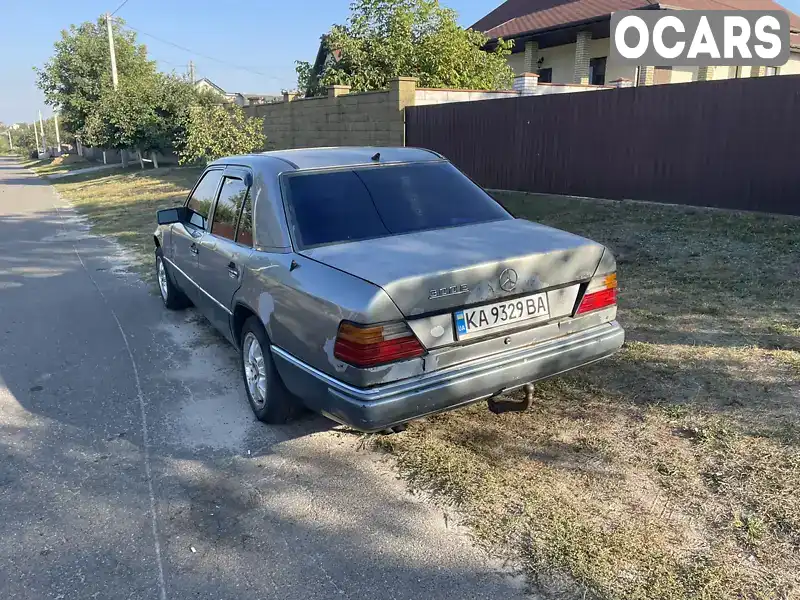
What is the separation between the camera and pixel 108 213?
1586 centimetres

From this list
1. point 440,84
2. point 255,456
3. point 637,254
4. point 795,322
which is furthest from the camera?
point 440,84

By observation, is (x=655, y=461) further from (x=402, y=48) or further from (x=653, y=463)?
(x=402, y=48)

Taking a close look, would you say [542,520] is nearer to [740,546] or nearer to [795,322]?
[740,546]

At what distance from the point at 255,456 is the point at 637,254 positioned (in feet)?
18.0

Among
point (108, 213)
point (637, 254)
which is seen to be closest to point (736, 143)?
point (637, 254)

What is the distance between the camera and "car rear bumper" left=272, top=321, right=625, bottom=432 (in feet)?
9.27

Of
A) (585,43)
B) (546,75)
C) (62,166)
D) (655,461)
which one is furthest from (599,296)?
(62,166)

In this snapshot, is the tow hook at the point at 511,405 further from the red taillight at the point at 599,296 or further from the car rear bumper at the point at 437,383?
the red taillight at the point at 599,296

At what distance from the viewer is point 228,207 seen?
432 cm

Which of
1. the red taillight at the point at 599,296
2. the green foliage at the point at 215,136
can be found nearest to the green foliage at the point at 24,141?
the green foliage at the point at 215,136

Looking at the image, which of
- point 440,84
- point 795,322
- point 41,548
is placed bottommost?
point 41,548

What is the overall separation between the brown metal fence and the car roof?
6.10 metres

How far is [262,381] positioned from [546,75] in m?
27.1

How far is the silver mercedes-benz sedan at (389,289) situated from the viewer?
2844 mm
